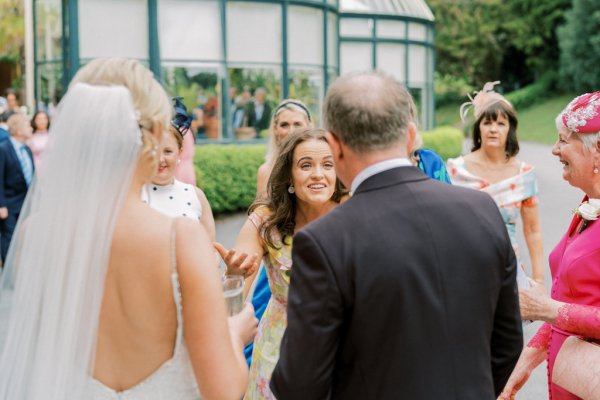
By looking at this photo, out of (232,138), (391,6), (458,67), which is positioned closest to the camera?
(232,138)

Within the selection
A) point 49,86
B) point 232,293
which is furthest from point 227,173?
point 232,293

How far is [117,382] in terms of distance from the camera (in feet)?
7.18

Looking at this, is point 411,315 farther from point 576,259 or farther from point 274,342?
point 274,342

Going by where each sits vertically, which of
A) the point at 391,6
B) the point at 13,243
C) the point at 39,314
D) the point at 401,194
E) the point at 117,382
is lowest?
the point at 117,382

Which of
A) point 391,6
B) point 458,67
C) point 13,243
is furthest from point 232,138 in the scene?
point 458,67

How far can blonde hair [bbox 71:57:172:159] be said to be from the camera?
2.08 metres

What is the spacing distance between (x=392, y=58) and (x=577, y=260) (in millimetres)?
20557

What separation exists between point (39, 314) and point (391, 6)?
21.9 m

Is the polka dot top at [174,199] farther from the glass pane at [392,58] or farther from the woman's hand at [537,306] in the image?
the glass pane at [392,58]

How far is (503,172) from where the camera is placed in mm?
5746

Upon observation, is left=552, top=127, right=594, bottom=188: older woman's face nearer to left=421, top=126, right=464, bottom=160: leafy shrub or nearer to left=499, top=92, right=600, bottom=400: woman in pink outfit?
left=499, top=92, right=600, bottom=400: woman in pink outfit

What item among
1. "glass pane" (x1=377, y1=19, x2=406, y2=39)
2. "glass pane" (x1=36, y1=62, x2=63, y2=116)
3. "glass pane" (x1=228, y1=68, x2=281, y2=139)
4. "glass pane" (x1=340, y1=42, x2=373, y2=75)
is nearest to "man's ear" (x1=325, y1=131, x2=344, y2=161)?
"glass pane" (x1=228, y1=68, x2=281, y2=139)

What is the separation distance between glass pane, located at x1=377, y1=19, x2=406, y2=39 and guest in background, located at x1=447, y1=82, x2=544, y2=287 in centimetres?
1719

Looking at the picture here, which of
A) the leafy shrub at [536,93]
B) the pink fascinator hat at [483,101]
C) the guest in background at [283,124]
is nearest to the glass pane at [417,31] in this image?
the guest in background at [283,124]
